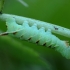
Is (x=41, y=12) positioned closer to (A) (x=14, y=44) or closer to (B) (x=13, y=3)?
(B) (x=13, y=3)

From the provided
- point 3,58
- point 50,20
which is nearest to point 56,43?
point 3,58

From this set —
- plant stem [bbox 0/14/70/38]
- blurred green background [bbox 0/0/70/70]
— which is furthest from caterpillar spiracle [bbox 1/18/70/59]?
blurred green background [bbox 0/0/70/70]

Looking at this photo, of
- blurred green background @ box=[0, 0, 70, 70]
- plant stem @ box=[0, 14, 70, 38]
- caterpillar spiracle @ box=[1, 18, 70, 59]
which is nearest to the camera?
plant stem @ box=[0, 14, 70, 38]

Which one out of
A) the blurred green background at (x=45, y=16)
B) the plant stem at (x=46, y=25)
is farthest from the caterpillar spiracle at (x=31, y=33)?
the blurred green background at (x=45, y=16)

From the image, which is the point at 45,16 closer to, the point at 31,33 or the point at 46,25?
the point at 31,33

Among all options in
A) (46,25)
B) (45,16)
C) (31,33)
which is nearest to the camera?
(46,25)

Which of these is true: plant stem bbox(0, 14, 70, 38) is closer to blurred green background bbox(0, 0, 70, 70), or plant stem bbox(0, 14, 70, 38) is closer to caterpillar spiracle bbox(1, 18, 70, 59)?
caterpillar spiracle bbox(1, 18, 70, 59)

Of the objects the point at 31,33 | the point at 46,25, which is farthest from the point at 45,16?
the point at 46,25

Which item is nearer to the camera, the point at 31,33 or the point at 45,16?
the point at 31,33

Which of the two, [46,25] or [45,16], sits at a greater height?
[45,16]

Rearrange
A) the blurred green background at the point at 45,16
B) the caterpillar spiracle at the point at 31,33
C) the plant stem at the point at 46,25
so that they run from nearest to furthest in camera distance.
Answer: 1. the plant stem at the point at 46,25
2. the caterpillar spiracle at the point at 31,33
3. the blurred green background at the point at 45,16

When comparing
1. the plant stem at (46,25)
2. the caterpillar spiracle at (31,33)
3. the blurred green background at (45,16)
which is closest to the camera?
the plant stem at (46,25)

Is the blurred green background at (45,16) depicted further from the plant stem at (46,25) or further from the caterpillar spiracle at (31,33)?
the plant stem at (46,25)
